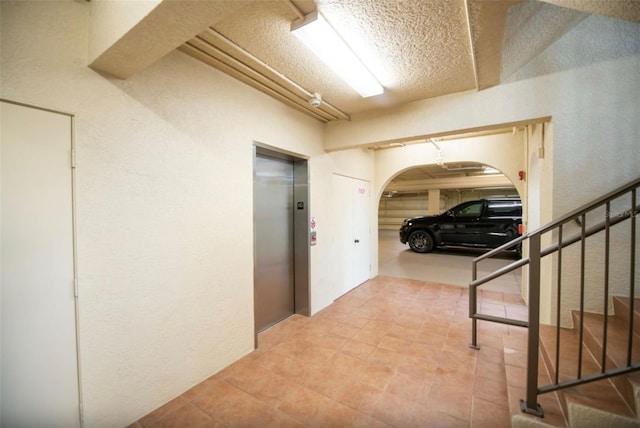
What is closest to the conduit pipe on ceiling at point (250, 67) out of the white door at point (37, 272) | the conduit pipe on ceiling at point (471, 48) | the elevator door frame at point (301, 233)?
the elevator door frame at point (301, 233)

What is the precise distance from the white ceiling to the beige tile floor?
235 cm

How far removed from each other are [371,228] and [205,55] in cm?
379

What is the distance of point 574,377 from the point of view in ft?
5.09

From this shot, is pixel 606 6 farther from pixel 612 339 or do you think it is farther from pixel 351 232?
pixel 351 232

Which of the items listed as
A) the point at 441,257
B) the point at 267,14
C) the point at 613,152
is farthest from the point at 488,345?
the point at 441,257

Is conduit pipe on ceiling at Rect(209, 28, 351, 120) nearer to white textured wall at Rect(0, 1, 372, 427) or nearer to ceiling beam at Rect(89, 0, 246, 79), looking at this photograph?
white textured wall at Rect(0, 1, 372, 427)

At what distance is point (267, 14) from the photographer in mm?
1539

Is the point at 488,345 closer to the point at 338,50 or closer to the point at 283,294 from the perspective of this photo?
the point at 283,294

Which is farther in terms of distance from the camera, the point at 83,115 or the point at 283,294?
the point at 283,294

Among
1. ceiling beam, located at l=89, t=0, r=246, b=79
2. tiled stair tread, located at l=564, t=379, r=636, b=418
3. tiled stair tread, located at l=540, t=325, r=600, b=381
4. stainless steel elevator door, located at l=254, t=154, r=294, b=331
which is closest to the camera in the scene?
A: ceiling beam, located at l=89, t=0, r=246, b=79

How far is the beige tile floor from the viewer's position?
1.65 metres

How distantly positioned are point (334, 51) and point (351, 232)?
2.80 meters

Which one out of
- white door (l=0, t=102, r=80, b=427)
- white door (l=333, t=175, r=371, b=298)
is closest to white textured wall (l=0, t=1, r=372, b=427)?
white door (l=0, t=102, r=80, b=427)

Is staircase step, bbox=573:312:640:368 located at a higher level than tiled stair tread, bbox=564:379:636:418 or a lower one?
higher
